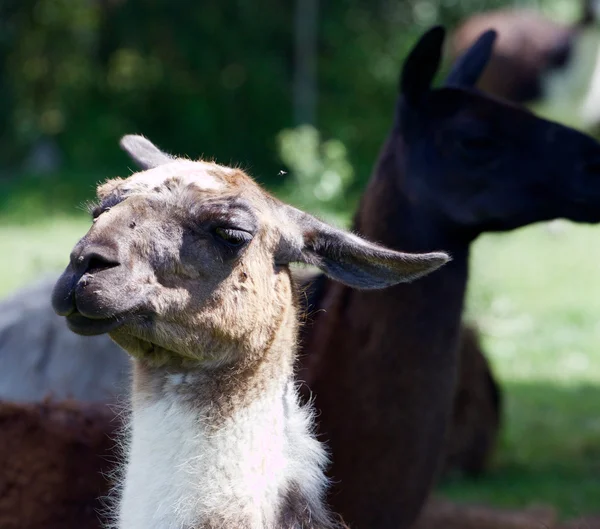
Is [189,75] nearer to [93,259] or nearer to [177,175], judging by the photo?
[177,175]

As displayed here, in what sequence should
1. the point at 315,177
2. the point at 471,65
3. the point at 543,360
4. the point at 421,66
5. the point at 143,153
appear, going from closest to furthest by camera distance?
the point at 143,153
the point at 421,66
the point at 471,65
the point at 543,360
the point at 315,177

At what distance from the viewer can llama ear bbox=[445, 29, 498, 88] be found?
4.44m

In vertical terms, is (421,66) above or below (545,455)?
above

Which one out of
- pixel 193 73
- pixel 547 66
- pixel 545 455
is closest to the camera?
pixel 545 455

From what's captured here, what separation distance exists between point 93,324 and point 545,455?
4.23 metres

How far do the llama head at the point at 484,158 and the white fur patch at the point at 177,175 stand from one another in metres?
1.42

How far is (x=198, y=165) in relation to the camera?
107 inches

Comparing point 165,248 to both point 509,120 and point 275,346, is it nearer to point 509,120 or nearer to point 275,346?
point 275,346

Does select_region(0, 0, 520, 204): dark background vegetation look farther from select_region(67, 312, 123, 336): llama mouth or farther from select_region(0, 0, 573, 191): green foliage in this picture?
select_region(67, 312, 123, 336): llama mouth

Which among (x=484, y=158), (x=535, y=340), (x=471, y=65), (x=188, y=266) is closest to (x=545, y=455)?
(x=535, y=340)

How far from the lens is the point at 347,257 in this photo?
9.14ft

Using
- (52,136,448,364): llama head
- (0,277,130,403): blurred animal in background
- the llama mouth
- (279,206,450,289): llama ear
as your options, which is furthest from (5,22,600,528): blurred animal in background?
(0,277,130,403): blurred animal in background

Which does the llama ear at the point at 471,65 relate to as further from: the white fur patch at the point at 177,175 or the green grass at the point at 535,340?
the green grass at the point at 535,340

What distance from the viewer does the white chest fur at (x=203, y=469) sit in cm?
247
